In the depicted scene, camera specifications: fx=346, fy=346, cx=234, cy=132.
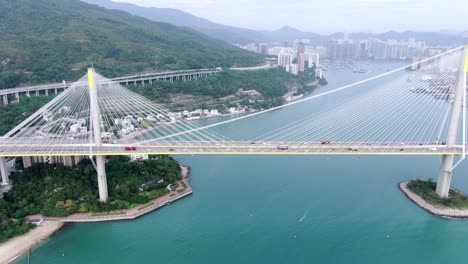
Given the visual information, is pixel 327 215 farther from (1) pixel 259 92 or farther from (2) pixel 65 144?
(1) pixel 259 92

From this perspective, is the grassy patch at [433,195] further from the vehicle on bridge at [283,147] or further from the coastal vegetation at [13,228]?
the coastal vegetation at [13,228]

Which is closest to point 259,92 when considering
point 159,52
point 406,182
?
point 159,52

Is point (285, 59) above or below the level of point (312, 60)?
Answer: above

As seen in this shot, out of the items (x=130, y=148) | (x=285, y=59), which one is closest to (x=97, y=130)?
(x=130, y=148)

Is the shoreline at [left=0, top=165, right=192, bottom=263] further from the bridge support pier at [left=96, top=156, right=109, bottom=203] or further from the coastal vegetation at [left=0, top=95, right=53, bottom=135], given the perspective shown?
the coastal vegetation at [left=0, top=95, right=53, bottom=135]

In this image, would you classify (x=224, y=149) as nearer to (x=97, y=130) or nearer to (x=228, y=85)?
(x=97, y=130)

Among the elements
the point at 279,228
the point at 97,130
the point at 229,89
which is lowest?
the point at 279,228
